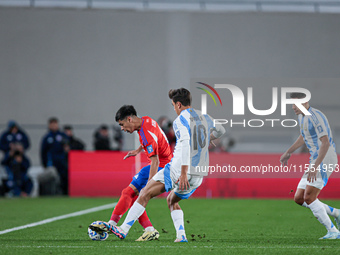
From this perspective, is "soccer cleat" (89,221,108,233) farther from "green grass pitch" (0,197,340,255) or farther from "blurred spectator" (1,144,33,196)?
"blurred spectator" (1,144,33,196)

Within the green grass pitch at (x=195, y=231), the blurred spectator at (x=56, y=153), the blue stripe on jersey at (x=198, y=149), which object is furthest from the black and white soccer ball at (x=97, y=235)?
the blurred spectator at (x=56, y=153)

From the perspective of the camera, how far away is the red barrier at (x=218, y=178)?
1592cm

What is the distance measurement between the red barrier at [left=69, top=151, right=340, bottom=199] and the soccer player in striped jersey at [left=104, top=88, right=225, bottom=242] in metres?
9.11

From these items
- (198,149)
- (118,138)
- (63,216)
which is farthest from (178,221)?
(118,138)

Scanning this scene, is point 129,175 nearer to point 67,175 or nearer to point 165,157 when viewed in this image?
point 67,175

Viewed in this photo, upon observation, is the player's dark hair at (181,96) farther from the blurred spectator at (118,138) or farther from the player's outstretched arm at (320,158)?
the blurred spectator at (118,138)

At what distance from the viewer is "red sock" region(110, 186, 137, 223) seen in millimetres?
7348

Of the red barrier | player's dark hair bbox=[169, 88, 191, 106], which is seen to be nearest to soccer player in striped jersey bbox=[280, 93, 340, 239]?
player's dark hair bbox=[169, 88, 191, 106]

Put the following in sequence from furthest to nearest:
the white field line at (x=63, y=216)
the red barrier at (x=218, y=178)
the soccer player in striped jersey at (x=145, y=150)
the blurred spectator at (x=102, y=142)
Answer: the blurred spectator at (x=102, y=142), the red barrier at (x=218, y=178), the white field line at (x=63, y=216), the soccer player in striped jersey at (x=145, y=150)

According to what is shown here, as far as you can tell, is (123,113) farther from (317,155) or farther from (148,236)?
(317,155)

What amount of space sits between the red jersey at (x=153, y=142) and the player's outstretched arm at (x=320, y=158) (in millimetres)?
1587

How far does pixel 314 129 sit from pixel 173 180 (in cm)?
184

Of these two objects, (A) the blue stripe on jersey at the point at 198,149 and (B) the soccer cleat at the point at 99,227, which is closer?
(A) the blue stripe on jersey at the point at 198,149

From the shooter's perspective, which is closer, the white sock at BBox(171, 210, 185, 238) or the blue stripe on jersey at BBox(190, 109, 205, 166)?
the blue stripe on jersey at BBox(190, 109, 205, 166)
